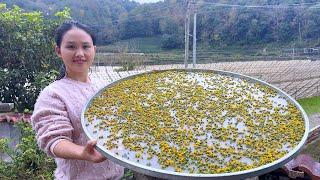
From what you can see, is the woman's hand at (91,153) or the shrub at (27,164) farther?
the shrub at (27,164)

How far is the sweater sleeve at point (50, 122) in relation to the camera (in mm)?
1354

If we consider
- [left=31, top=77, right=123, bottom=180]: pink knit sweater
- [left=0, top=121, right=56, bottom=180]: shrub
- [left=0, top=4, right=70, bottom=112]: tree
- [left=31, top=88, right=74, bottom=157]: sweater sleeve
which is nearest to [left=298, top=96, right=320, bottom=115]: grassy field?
[left=0, top=4, right=70, bottom=112]: tree

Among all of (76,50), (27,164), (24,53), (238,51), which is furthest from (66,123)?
(238,51)

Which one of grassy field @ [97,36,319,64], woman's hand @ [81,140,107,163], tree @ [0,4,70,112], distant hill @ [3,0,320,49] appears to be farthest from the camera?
distant hill @ [3,0,320,49]

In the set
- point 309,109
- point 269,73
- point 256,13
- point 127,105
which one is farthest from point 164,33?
point 127,105

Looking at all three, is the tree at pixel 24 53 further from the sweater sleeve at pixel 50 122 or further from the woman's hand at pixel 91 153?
the woman's hand at pixel 91 153

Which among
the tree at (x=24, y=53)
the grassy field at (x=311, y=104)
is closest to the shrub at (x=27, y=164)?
the tree at (x=24, y=53)

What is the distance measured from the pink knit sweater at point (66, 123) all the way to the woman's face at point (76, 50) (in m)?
0.07

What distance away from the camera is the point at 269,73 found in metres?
13.0

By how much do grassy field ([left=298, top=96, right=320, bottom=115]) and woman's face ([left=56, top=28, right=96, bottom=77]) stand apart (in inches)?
479

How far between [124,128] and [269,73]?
12080mm

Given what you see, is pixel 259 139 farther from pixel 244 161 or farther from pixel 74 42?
pixel 74 42

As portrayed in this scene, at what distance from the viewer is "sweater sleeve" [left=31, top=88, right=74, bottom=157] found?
1354mm

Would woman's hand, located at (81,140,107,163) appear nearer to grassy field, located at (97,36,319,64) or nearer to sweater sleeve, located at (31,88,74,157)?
sweater sleeve, located at (31,88,74,157)
